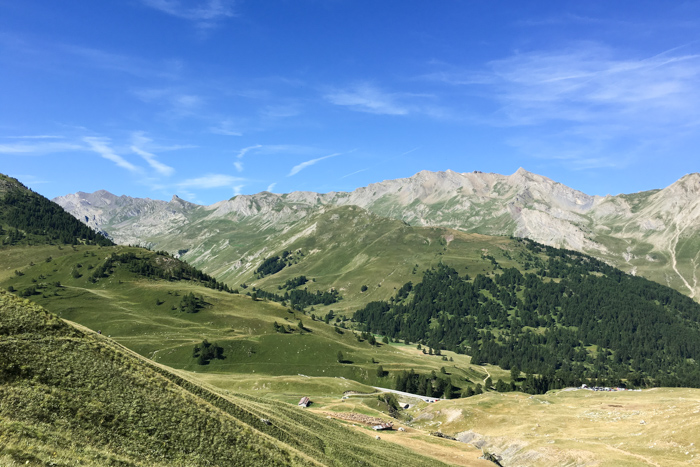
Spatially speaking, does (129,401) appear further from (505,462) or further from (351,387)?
(351,387)

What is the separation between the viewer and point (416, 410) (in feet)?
490

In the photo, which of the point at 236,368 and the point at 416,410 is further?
the point at 236,368

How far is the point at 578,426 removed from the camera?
105m

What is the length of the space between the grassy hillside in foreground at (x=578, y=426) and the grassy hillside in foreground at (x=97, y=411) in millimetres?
63651

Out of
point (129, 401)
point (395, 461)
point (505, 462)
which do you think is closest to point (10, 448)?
point (129, 401)

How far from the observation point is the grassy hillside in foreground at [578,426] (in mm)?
78625

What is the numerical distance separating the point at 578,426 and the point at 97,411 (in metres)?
112

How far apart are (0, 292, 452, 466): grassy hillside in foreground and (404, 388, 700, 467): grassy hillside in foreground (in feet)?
209

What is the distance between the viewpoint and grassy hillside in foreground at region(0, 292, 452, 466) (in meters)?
31.0

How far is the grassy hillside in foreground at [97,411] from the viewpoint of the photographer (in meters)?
31.0

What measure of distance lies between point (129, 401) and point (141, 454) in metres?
6.17

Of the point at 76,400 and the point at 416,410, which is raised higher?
the point at 76,400

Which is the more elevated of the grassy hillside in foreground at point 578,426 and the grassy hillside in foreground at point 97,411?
the grassy hillside in foreground at point 97,411

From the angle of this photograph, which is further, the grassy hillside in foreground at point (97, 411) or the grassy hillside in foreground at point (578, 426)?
the grassy hillside in foreground at point (578, 426)
